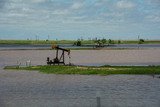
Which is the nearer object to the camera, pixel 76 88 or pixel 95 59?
pixel 76 88

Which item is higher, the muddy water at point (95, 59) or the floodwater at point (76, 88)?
the floodwater at point (76, 88)

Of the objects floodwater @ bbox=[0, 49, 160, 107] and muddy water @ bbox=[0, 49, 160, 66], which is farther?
muddy water @ bbox=[0, 49, 160, 66]

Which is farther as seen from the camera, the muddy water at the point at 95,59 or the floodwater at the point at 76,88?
the muddy water at the point at 95,59

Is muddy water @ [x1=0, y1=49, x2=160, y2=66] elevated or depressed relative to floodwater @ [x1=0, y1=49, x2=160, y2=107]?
depressed

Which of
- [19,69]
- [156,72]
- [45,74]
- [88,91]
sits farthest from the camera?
[19,69]

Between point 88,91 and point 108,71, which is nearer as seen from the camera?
point 88,91

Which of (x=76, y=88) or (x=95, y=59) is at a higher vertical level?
(x=76, y=88)

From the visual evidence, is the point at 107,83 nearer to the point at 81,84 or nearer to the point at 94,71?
the point at 81,84

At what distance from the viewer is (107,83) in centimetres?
4738

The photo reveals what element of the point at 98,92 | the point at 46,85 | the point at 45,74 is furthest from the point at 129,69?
the point at 98,92

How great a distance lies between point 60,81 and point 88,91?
→ 10303mm

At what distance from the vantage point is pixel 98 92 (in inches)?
1575

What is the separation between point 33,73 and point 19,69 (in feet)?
19.8

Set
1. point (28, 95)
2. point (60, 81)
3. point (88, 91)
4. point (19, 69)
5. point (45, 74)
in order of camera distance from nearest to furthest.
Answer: point (28, 95) < point (88, 91) < point (60, 81) < point (45, 74) < point (19, 69)
